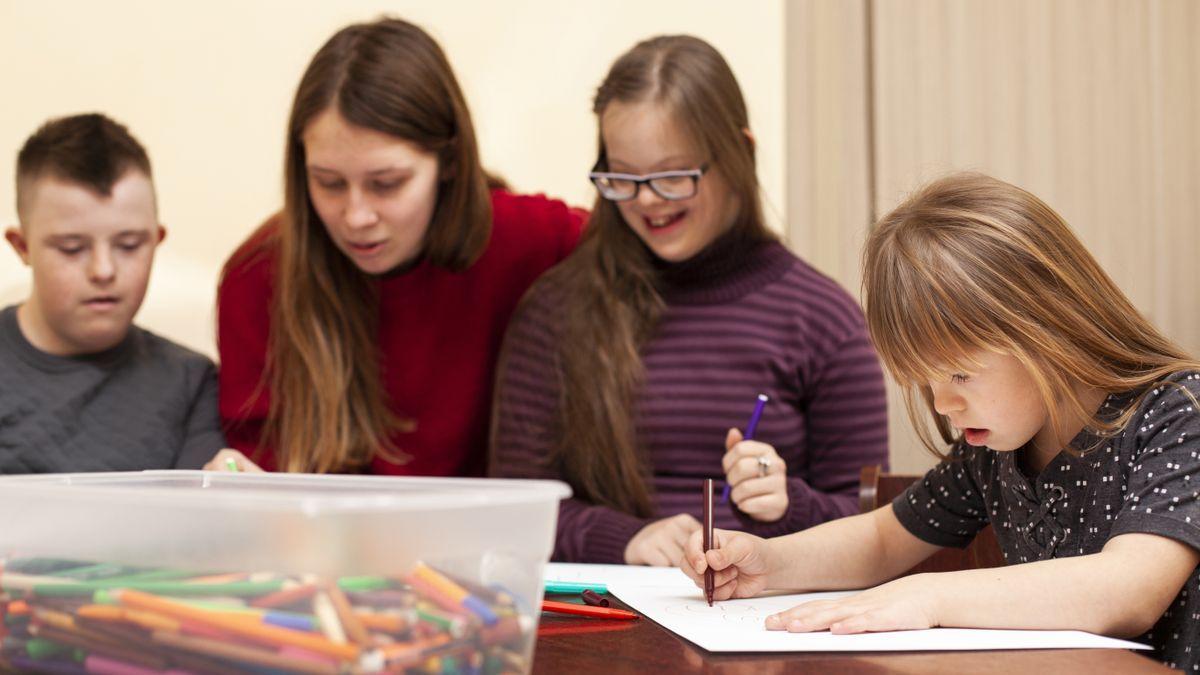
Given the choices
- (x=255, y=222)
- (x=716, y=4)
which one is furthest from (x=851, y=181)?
(x=255, y=222)

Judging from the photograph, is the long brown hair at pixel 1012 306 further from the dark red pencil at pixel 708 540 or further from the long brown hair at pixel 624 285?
the long brown hair at pixel 624 285

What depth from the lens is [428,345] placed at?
1726 mm

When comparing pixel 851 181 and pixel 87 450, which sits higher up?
pixel 851 181

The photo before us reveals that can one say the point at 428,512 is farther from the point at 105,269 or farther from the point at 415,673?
the point at 105,269

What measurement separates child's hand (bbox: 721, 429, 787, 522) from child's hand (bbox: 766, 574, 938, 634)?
508mm

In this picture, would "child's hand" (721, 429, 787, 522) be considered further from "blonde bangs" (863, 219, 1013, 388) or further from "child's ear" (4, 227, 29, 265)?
"child's ear" (4, 227, 29, 265)

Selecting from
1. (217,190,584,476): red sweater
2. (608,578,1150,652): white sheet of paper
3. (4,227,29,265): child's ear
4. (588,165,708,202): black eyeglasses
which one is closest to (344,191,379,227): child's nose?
(217,190,584,476): red sweater

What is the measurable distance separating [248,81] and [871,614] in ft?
5.82

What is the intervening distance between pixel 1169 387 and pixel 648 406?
29.6 inches

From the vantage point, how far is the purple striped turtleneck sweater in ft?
5.12

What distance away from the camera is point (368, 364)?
5.53ft

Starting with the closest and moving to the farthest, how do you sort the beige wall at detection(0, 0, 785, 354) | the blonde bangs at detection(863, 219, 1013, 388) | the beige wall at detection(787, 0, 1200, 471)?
the blonde bangs at detection(863, 219, 1013, 388) < the beige wall at detection(0, 0, 785, 354) < the beige wall at detection(787, 0, 1200, 471)

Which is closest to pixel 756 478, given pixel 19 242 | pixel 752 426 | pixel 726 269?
pixel 752 426

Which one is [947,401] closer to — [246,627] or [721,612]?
[721,612]
